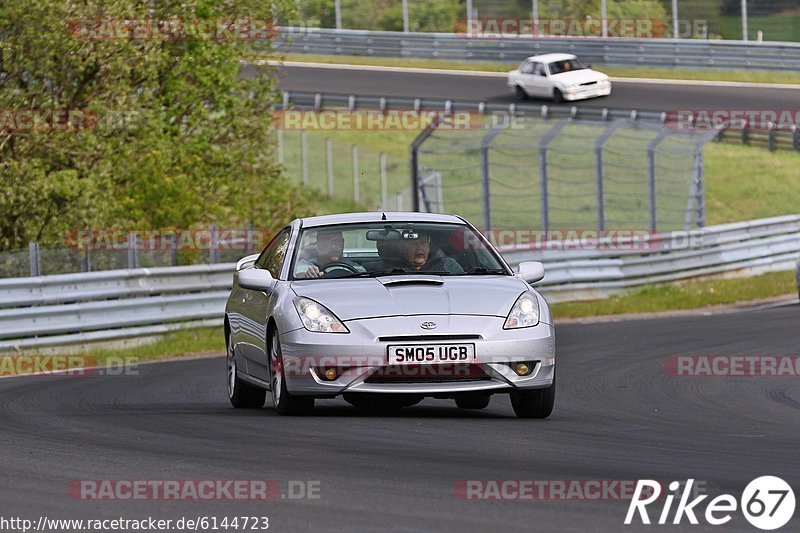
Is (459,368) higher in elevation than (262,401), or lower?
higher

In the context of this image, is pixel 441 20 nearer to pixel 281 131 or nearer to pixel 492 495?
pixel 281 131

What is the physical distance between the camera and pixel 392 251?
1079 cm

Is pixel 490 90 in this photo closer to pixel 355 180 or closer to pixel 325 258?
pixel 355 180

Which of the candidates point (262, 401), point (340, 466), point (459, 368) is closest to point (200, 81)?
point (262, 401)

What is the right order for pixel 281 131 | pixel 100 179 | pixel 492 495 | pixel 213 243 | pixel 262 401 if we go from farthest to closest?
pixel 281 131 < pixel 100 179 < pixel 213 243 < pixel 262 401 < pixel 492 495

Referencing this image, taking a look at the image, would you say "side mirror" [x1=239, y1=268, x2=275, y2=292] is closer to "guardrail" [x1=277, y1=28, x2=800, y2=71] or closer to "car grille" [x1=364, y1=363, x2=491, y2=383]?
"car grille" [x1=364, y1=363, x2=491, y2=383]

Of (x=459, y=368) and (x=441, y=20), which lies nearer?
(x=459, y=368)

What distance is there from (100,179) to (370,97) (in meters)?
26.2

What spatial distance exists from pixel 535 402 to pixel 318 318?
1.51m

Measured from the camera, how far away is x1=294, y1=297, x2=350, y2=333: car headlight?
986 cm

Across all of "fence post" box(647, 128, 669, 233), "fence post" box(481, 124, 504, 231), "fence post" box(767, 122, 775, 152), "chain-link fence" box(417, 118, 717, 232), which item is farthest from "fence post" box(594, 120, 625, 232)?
"fence post" box(767, 122, 775, 152)

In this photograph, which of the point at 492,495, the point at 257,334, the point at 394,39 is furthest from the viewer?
the point at 394,39

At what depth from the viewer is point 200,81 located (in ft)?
88.1

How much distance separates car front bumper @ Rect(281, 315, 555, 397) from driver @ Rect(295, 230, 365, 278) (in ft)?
2.84
